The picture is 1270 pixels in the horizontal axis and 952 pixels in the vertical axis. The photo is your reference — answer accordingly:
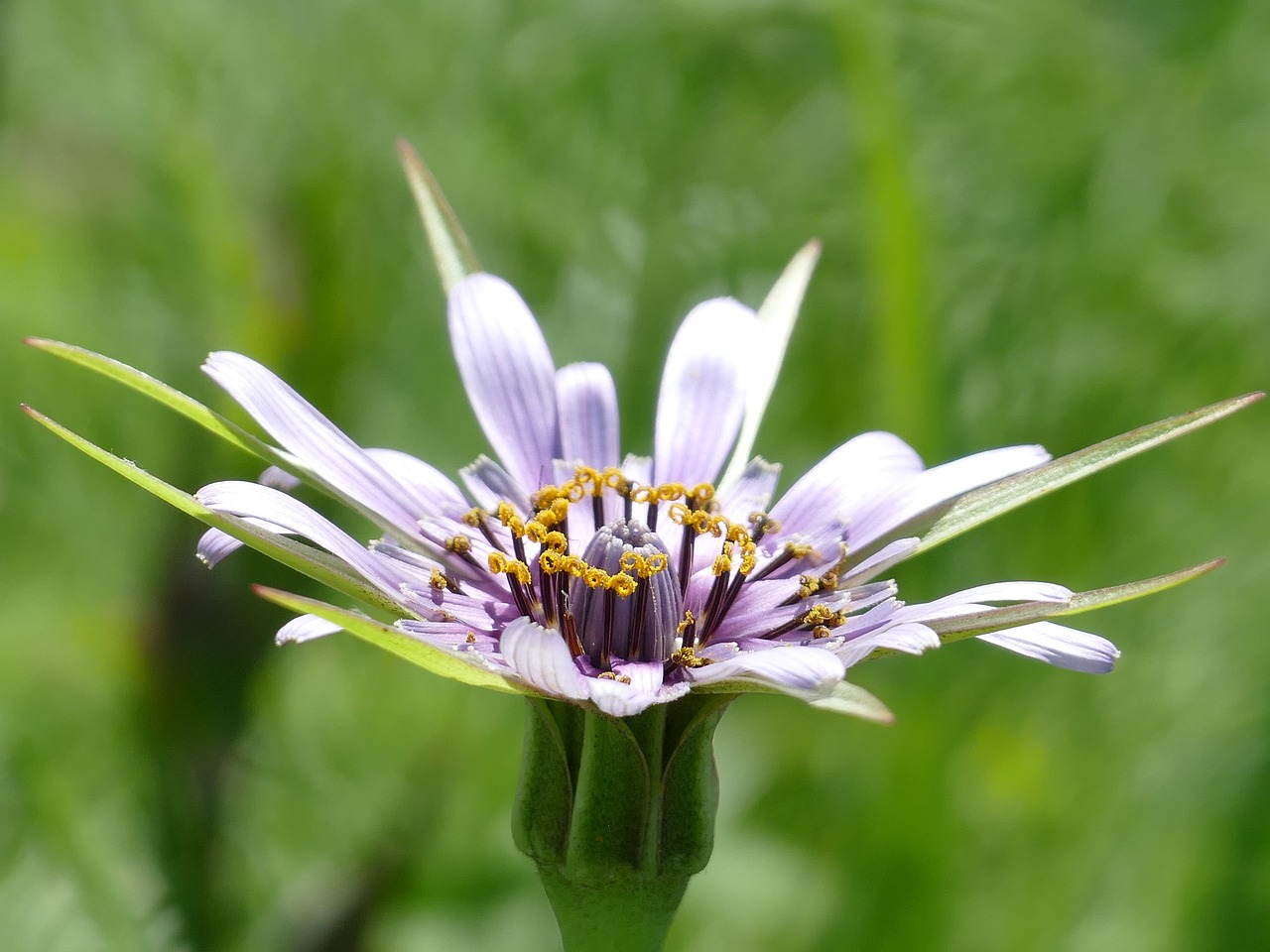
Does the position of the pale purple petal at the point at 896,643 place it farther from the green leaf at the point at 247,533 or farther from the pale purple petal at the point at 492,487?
the pale purple petal at the point at 492,487

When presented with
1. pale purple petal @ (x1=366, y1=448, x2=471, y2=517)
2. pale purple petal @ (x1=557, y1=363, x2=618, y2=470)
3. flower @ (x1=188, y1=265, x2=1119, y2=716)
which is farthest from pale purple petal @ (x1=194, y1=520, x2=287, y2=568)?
pale purple petal @ (x1=557, y1=363, x2=618, y2=470)

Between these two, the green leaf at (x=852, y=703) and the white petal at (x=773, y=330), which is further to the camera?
the white petal at (x=773, y=330)

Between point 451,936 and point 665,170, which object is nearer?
point 451,936

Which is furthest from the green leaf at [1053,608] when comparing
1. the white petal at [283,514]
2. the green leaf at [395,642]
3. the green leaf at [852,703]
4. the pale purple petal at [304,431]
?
the pale purple petal at [304,431]

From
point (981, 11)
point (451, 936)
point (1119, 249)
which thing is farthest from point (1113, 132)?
point (451, 936)

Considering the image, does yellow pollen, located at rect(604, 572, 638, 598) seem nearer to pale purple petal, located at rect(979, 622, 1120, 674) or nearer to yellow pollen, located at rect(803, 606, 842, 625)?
yellow pollen, located at rect(803, 606, 842, 625)

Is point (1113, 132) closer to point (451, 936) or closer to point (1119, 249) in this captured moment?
point (1119, 249)
